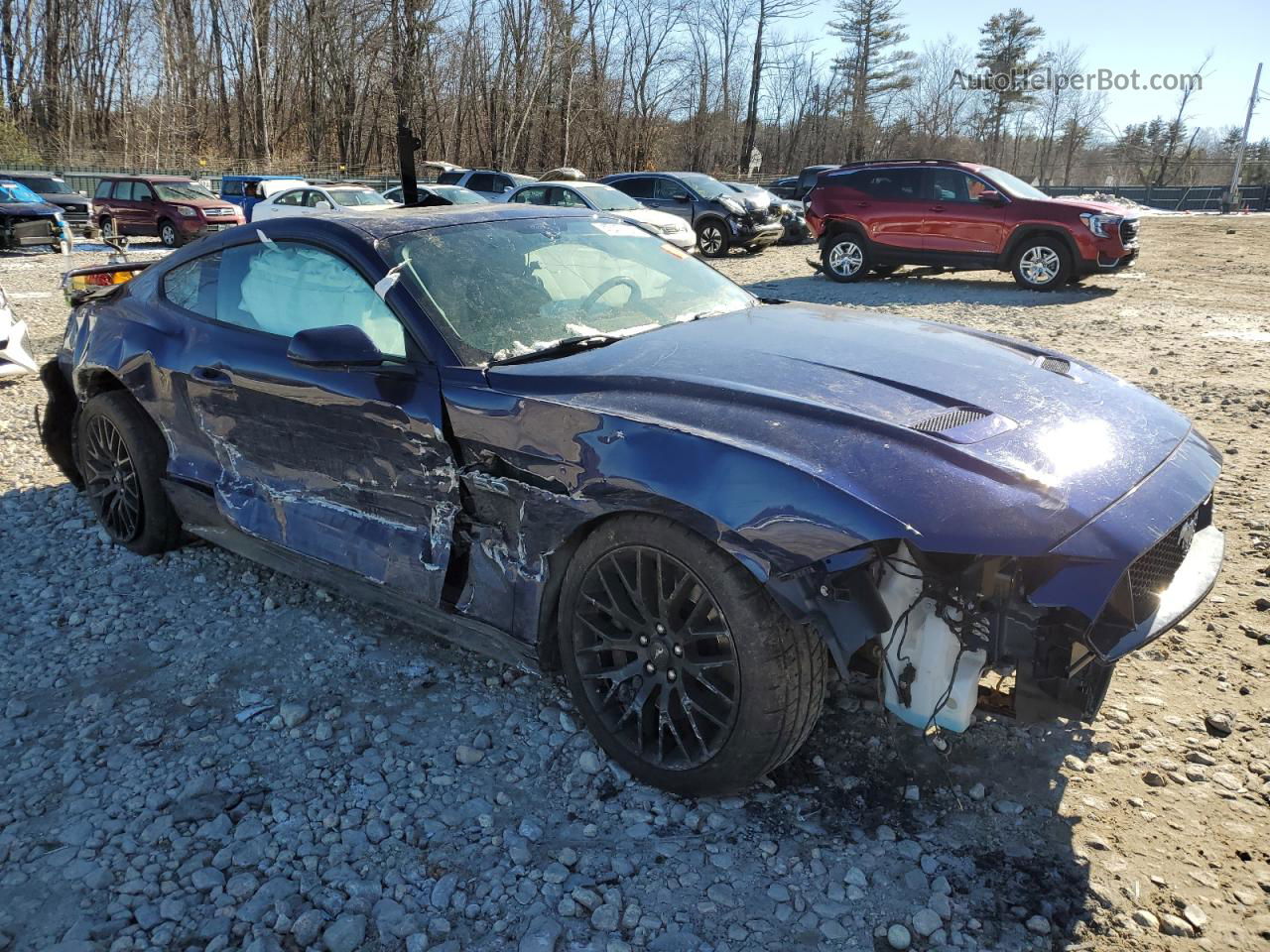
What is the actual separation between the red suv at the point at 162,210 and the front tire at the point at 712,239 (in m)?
10.5

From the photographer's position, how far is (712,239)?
60.1 feet

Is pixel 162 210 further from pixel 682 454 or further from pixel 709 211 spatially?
pixel 682 454

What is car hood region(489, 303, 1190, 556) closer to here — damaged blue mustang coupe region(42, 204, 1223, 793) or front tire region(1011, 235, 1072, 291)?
damaged blue mustang coupe region(42, 204, 1223, 793)

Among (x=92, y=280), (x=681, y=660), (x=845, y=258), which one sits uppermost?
(x=845, y=258)

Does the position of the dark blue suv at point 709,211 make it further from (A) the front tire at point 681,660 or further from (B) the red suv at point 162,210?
(A) the front tire at point 681,660

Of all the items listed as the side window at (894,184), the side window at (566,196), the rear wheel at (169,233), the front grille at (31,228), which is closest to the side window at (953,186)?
the side window at (894,184)

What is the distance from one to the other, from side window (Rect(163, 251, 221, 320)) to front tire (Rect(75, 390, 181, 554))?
1.93ft

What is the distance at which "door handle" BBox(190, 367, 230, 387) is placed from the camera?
359 cm

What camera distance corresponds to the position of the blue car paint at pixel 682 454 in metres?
2.16

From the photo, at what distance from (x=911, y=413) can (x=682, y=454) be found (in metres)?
0.66

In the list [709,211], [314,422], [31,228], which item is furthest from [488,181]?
[314,422]

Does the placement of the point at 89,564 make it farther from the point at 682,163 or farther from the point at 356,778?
the point at 682,163

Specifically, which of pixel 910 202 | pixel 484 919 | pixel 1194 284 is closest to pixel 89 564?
pixel 484 919

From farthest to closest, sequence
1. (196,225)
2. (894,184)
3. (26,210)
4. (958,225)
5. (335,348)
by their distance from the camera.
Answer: (196,225)
(26,210)
(894,184)
(958,225)
(335,348)
